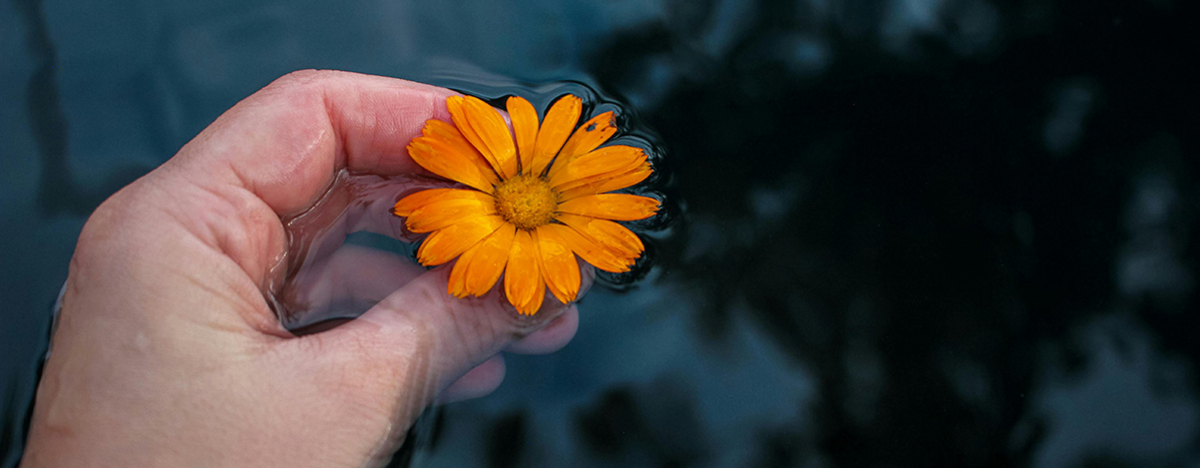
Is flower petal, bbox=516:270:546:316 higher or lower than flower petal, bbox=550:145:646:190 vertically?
lower

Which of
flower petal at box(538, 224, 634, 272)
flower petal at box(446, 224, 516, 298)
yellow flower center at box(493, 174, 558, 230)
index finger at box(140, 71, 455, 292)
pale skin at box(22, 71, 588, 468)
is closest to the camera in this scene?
pale skin at box(22, 71, 588, 468)

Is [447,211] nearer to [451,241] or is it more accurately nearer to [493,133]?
[451,241]

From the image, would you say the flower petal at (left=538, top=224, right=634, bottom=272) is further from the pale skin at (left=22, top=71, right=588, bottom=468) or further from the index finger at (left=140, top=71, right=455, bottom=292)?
the index finger at (left=140, top=71, right=455, bottom=292)

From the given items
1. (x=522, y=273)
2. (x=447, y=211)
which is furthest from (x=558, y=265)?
(x=447, y=211)

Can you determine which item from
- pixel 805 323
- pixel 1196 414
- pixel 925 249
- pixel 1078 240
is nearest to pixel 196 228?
pixel 805 323

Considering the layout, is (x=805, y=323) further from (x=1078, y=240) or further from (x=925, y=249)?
(x=1078, y=240)

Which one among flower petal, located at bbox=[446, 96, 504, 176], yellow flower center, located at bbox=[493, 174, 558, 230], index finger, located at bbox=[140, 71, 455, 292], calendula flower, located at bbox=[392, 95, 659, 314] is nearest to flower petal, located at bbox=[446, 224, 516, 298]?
calendula flower, located at bbox=[392, 95, 659, 314]

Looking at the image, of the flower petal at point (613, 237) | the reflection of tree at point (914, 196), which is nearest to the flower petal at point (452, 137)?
the flower petal at point (613, 237)
